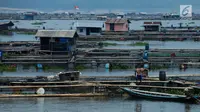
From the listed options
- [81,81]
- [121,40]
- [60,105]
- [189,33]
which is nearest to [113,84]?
[81,81]

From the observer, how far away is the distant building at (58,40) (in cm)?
3122

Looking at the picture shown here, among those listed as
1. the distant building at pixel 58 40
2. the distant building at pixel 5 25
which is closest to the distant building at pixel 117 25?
the distant building at pixel 5 25

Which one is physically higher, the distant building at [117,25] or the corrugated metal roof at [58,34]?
the distant building at [117,25]

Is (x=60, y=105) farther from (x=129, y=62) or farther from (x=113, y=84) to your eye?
(x=129, y=62)

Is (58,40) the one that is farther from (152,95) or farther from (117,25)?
(117,25)

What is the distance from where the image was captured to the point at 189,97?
2092 centimetres

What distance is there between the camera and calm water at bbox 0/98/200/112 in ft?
67.1

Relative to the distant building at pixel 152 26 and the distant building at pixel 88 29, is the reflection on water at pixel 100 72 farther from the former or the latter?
the distant building at pixel 152 26

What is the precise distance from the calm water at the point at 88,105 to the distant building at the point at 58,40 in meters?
9.98

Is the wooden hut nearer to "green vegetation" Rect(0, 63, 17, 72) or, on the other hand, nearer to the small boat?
"green vegetation" Rect(0, 63, 17, 72)

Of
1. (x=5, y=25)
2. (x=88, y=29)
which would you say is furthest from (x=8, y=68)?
(x=5, y=25)

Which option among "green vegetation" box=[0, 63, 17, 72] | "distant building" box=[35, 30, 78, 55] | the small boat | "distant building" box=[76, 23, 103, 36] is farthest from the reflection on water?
"distant building" box=[76, 23, 103, 36]

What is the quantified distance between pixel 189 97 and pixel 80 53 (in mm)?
13619

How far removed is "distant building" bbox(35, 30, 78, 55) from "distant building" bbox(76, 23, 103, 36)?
58.4ft
